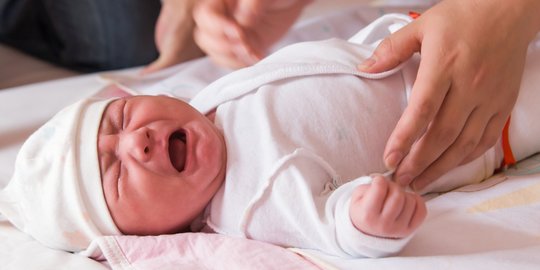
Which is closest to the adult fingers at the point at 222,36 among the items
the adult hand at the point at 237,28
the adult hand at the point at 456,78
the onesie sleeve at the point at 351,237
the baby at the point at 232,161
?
the adult hand at the point at 237,28

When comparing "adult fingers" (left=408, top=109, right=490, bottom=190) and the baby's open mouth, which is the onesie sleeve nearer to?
"adult fingers" (left=408, top=109, right=490, bottom=190)

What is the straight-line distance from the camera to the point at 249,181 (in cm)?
88

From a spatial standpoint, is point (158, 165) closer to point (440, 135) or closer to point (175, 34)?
point (440, 135)

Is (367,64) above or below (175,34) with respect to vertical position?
above

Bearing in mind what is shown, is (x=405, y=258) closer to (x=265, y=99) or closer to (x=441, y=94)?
(x=441, y=94)

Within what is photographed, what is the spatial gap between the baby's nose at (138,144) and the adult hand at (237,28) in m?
0.38

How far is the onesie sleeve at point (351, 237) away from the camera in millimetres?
743

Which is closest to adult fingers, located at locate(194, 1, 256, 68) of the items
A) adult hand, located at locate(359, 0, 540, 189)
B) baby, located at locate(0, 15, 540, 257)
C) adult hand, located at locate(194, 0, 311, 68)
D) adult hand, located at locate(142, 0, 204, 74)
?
adult hand, located at locate(194, 0, 311, 68)

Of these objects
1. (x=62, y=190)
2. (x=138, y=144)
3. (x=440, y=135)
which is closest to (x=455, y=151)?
(x=440, y=135)

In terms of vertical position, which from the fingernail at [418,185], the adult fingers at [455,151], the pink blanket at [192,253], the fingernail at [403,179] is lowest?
the pink blanket at [192,253]

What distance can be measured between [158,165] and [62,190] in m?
0.14

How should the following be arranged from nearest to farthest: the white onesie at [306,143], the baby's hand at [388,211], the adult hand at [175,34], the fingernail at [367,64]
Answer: the baby's hand at [388,211] < the white onesie at [306,143] < the fingernail at [367,64] < the adult hand at [175,34]

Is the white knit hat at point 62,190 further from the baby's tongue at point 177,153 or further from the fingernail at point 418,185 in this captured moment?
the fingernail at point 418,185

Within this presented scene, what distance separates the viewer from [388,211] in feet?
2.32
